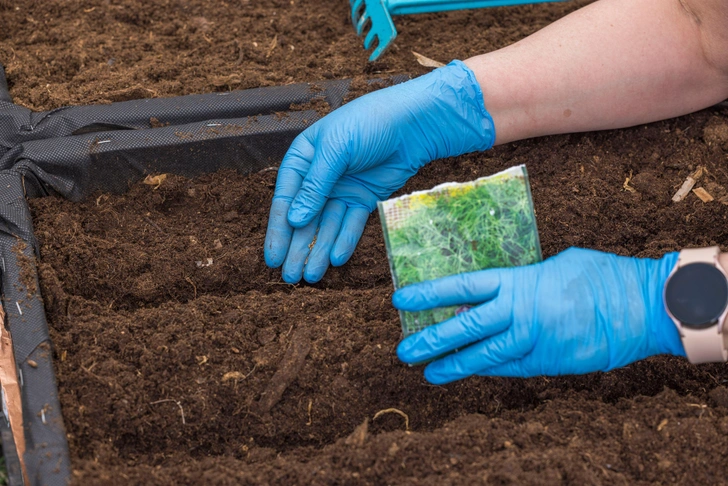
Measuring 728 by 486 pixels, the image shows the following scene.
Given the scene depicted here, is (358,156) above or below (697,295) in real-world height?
above

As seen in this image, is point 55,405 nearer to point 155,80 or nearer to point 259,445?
point 259,445

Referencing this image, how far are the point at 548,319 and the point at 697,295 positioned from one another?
1.10 ft

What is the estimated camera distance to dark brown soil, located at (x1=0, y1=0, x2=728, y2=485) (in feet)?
5.01

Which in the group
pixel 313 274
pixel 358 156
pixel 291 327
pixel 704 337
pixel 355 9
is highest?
pixel 355 9

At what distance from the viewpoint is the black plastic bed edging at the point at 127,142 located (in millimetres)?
1969

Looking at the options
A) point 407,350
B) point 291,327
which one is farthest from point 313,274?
point 407,350

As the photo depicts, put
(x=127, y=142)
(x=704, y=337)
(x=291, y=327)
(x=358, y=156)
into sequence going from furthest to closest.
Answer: (x=127, y=142) < (x=358, y=156) < (x=291, y=327) < (x=704, y=337)

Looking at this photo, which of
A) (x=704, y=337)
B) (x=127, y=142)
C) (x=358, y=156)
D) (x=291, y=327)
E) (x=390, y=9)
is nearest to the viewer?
(x=704, y=337)

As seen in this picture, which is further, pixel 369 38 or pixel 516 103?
pixel 369 38

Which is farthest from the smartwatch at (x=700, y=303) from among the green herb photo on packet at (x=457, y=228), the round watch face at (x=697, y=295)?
the green herb photo on packet at (x=457, y=228)

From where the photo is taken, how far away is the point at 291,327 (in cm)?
181

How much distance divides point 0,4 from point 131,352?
66.3 inches

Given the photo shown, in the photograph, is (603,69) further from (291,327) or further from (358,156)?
(291,327)

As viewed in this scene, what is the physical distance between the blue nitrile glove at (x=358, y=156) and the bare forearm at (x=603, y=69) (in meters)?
0.10
